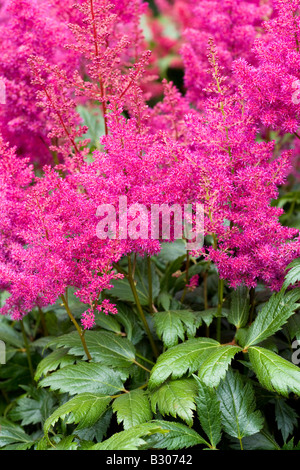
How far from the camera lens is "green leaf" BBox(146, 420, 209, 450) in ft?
4.27

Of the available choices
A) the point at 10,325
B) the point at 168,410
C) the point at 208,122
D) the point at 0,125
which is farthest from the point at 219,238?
the point at 10,325

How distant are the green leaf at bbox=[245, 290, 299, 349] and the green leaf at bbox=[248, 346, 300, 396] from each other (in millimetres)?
73

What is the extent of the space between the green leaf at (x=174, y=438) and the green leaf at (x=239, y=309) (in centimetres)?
34

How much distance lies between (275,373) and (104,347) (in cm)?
54

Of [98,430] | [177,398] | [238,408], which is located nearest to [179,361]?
[177,398]

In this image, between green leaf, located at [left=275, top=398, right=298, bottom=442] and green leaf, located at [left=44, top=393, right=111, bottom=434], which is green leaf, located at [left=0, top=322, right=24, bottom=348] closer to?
green leaf, located at [left=44, top=393, right=111, bottom=434]

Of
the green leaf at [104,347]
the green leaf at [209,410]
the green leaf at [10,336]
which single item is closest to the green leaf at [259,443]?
the green leaf at [209,410]

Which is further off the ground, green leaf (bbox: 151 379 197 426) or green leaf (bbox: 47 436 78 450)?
green leaf (bbox: 151 379 197 426)

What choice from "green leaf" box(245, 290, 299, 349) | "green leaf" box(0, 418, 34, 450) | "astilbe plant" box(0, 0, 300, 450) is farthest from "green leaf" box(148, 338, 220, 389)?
"green leaf" box(0, 418, 34, 450)

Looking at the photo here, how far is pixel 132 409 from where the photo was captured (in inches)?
52.2

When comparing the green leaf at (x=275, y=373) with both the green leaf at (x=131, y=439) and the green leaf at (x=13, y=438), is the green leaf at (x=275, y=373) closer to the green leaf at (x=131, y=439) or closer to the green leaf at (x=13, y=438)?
the green leaf at (x=131, y=439)

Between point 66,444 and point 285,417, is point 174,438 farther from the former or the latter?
point 285,417

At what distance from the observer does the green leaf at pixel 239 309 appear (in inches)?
60.4
